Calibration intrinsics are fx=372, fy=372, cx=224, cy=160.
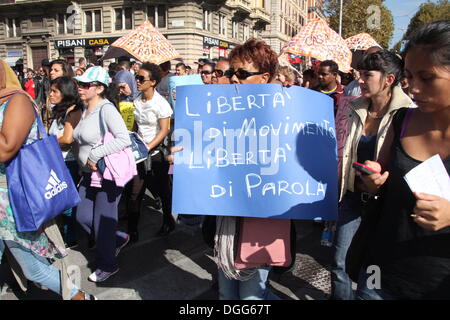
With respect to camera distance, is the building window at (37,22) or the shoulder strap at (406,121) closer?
the shoulder strap at (406,121)

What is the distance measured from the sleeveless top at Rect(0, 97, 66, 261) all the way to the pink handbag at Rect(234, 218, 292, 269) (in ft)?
4.75

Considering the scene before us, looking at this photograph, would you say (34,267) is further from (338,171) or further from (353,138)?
(353,138)

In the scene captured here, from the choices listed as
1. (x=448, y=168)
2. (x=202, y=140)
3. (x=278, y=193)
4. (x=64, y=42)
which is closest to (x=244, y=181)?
(x=278, y=193)

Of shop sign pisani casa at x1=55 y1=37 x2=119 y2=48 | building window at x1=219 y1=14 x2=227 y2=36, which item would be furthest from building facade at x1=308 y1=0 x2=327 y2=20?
shop sign pisani casa at x1=55 y1=37 x2=119 y2=48

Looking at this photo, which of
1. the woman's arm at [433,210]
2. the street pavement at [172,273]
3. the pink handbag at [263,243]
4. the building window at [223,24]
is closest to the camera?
the woman's arm at [433,210]

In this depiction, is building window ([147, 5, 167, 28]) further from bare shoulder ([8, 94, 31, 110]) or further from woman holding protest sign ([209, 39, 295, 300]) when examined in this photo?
woman holding protest sign ([209, 39, 295, 300])

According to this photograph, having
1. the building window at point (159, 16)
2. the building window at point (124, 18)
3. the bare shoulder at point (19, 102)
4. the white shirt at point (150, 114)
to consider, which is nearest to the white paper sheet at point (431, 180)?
the bare shoulder at point (19, 102)

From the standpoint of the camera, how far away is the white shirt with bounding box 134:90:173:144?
4328 millimetres

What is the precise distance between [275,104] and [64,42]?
108 feet

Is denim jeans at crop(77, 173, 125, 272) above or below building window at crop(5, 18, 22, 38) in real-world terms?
below

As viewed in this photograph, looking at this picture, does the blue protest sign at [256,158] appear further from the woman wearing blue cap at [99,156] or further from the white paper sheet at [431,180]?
the woman wearing blue cap at [99,156]

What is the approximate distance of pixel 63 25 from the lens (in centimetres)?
3127

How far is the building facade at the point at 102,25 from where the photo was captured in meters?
27.2

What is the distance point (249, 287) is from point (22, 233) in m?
1.58
